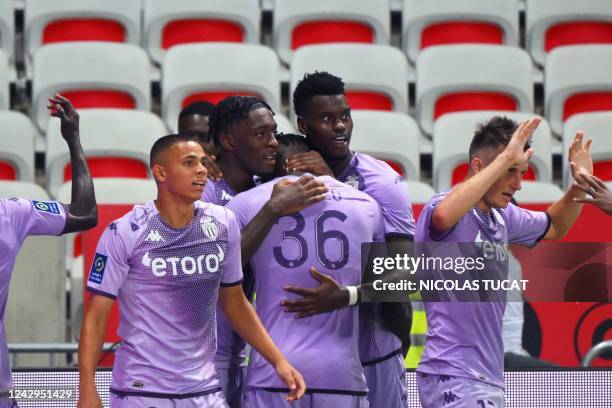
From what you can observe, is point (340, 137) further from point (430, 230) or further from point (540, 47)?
point (540, 47)

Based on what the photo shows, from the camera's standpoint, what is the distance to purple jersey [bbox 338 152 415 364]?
16.6ft

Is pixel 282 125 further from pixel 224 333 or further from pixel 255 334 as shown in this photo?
pixel 255 334

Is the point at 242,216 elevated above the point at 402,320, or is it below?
above

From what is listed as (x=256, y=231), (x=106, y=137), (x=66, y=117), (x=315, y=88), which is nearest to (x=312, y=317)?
(x=256, y=231)

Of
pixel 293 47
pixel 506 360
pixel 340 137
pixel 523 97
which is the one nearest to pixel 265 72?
pixel 293 47

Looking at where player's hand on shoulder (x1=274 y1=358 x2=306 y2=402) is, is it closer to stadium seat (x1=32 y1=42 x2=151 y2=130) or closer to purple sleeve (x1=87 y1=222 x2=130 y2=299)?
purple sleeve (x1=87 y1=222 x2=130 y2=299)

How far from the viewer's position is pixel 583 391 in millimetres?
5699

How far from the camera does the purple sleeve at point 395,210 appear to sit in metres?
5.03

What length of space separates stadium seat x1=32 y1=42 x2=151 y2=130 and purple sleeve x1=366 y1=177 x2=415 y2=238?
459 cm

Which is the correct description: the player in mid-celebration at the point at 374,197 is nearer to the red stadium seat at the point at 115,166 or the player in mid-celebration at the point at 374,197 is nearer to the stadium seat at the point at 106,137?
the stadium seat at the point at 106,137

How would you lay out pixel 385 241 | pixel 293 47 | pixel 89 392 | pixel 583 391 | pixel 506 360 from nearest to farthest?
1. pixel 89 392
2. pixel 385 241
3. pixel 583 391
4. pixel 506 360
5. pixel 293 47

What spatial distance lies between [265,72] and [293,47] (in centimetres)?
93

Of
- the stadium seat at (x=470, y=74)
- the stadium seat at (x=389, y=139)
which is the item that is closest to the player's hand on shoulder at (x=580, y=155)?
the stadium seat at (x=389, y=139)

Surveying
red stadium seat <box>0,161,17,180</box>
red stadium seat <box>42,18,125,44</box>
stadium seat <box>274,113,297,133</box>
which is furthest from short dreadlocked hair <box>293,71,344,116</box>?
red stadium seat <box>42,18,125,44</box>
